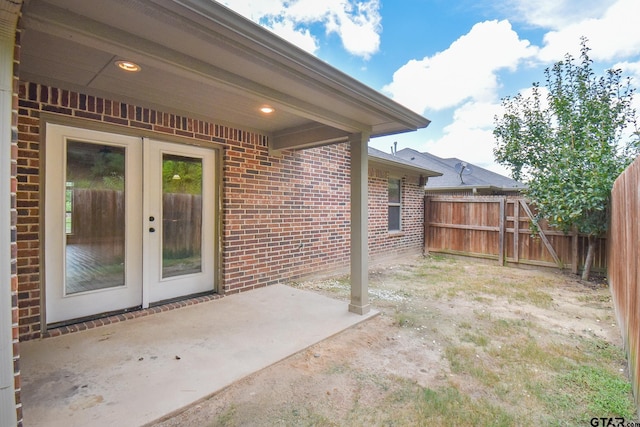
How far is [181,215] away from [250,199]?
1.02m

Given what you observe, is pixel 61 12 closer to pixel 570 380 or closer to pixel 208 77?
pixel 208 77

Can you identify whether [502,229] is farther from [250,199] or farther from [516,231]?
[250,199]

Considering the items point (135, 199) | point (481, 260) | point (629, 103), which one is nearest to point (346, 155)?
point (135, 199)

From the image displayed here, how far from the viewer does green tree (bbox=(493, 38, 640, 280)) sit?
5617 mm

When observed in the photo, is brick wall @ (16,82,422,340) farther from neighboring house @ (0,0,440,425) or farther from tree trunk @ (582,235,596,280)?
tree trunk @ (582,235,596,280)

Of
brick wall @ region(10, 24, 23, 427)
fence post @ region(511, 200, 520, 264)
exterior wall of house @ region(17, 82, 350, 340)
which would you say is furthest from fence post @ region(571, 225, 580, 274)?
brick wall @ region(10, 24, 23, 427)

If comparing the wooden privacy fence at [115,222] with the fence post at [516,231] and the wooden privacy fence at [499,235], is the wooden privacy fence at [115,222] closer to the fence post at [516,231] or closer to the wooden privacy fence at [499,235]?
the wooden privacy fence at [499,235]

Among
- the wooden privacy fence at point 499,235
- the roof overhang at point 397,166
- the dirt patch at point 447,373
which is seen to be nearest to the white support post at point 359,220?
the dirt patch at point 447,373

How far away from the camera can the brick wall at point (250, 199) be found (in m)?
2.88

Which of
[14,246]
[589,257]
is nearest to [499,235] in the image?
[589,257]

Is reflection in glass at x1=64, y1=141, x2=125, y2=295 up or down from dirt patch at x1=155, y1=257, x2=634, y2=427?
up

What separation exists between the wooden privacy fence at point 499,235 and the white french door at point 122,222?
21.9ft

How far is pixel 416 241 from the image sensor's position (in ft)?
29.1

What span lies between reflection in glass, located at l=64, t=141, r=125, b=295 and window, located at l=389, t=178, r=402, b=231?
236 inches
